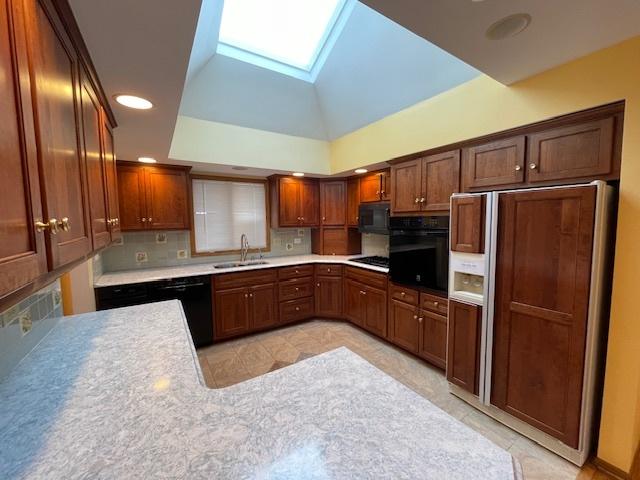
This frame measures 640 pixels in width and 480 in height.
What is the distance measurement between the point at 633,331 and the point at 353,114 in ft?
9.50

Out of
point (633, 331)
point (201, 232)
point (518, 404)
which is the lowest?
point (518, 404)

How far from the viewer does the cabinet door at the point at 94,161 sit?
3.45 feet

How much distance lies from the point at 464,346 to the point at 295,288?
2.17m

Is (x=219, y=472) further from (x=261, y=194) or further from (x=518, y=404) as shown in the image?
(x=261, y=194)

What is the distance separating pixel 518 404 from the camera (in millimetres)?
1774

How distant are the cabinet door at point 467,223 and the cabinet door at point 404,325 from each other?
94 cm

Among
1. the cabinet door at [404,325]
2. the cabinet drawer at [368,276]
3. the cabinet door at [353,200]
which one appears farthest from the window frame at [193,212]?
the cabinet door at [404,325]

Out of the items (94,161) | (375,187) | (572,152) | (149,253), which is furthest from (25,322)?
(375,187)

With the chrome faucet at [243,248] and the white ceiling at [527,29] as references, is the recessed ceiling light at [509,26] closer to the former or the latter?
the white ceiling at [527,29]

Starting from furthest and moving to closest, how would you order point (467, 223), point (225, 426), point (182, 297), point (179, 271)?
1. point (179, 271)
2. point (182, 297)
3. point (467, 223)
4. point (225, 426)

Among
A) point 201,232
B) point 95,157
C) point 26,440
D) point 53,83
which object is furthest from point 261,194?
point 26,440

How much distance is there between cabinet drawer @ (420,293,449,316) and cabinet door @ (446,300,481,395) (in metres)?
0.24

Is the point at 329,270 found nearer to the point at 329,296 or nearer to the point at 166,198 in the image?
the point at 329,296

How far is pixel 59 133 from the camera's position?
2.50ft
